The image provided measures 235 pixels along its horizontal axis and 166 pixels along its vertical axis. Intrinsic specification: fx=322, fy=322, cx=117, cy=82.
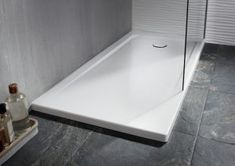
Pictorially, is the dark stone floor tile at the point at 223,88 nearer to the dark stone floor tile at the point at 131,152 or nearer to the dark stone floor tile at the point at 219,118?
the dark stone floor tile at the point at 219,118

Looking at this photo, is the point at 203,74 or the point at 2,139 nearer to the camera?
the point at 2,139

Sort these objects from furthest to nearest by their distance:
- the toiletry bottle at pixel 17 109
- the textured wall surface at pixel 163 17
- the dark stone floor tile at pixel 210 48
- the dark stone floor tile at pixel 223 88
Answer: the textured wall surface at pixel 163 17 < the dark stone floor tile at pixel 210 48 < the dark stone floor tile at pixel 223 88 < the toiletry bottle at pixel 17 109

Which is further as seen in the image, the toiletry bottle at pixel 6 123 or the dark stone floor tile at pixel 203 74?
the dark stone floor tile at pixel 203 74

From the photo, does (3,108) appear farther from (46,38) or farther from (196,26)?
(196,26)

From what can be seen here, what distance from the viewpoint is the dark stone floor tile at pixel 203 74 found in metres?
1.76

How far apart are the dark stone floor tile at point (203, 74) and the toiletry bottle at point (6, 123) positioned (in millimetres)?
977

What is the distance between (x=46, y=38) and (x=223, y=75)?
1012 mm

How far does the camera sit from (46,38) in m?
1.58

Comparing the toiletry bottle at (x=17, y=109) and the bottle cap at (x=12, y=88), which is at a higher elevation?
the bottle cap at (x=12, y=88)

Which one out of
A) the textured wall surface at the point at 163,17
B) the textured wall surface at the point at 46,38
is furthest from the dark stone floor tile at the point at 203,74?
the textured wall surface at the point at 46,38

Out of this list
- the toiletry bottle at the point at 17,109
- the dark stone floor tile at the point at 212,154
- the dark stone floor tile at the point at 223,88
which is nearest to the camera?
the dark stone floor tile at the point at 212,154

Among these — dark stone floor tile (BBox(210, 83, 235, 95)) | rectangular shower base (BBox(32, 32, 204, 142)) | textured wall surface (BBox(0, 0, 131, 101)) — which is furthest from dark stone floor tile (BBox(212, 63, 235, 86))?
textured wall surface (BBox(0, 0, 131, 101))

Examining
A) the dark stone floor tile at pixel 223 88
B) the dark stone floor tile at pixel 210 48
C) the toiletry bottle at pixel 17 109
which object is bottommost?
the dark stone floor tile at pixel 223 88

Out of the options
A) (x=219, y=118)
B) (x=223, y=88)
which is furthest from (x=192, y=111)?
(x=223, y=88)
